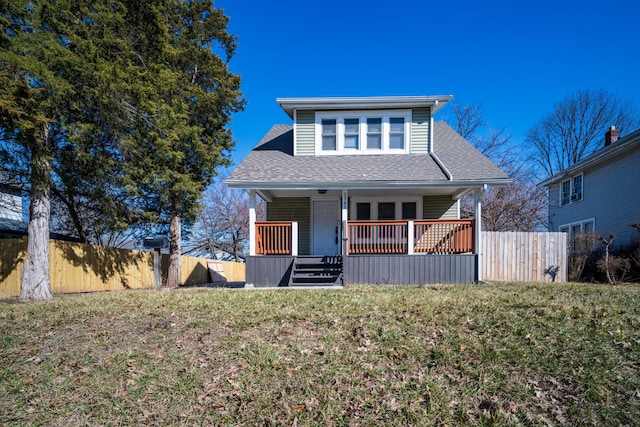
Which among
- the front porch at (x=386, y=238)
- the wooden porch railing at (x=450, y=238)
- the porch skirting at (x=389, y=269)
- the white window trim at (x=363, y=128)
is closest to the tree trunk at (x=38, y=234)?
the porch skirting at (x=389, y=269)

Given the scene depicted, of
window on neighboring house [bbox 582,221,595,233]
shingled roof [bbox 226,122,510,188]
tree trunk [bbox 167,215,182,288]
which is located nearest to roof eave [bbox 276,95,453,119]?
shingled roof [bbox 226,122,510,188]

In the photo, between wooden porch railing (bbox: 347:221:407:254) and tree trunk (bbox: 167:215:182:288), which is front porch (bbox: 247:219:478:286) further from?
tree trunk (bbox: 167:215:182:288)

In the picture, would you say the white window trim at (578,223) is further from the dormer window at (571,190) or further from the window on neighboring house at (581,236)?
the dormer window at (571,190)

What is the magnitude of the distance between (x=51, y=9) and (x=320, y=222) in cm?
924

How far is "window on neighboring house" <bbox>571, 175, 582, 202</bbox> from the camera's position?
1700 cm

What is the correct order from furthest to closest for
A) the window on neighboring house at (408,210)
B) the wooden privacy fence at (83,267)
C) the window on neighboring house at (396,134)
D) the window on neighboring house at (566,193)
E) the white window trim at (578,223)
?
the window on neighboring house at (566,193)
the white window trim at (578,223)
the window on neighboring house at (408,210)
the window on neighboring house at (396,134)
the wooden privacy fence at (83,267)

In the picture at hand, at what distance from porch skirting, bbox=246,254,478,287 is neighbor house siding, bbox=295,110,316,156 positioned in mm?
4150

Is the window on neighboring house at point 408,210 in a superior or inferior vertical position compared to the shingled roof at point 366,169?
inferior

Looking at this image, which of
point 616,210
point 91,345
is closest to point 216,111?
point 91,345

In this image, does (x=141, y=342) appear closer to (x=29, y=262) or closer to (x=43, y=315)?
(x=43, y=315)

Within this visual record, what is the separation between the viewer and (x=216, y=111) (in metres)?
13.3

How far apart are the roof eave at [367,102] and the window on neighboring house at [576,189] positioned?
11.1 metres

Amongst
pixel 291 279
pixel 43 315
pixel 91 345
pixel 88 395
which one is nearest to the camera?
pixel 88 395

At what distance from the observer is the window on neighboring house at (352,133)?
11.6 m
